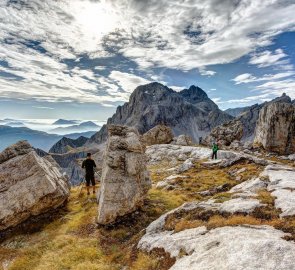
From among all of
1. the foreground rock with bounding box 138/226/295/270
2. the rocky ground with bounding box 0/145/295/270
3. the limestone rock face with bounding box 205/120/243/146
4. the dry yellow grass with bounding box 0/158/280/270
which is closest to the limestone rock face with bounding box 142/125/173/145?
the limestone rock face with bounding box 205/120/243/146

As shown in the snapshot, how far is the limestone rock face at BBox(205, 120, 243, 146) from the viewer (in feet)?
363

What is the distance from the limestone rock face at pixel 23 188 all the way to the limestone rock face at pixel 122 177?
5197 millimetres

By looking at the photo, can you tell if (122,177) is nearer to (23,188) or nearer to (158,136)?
(23,188)

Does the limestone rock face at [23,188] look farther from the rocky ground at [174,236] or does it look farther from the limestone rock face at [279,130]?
the limestone rock face at [279,130]

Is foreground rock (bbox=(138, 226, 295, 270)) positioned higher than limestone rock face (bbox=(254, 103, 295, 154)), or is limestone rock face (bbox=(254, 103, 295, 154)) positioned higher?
limestone rock face (bbox=(254, 103, 295, 154))

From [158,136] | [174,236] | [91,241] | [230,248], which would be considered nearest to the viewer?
[230,248]

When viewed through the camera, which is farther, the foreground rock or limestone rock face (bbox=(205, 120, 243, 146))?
Answer: limestone rock face (bbox=(205, 120, 243, 146))

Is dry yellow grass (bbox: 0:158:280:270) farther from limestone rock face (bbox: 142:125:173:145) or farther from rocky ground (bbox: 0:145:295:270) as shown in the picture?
limestone rock face (bbox: 142:125:173:145)

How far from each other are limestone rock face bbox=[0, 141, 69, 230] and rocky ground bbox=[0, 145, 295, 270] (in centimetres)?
147

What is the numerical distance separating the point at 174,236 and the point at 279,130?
2959 inches

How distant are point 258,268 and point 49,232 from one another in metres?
19.6

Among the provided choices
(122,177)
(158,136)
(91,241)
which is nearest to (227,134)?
(158,136)

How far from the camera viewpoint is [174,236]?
59.4 feet

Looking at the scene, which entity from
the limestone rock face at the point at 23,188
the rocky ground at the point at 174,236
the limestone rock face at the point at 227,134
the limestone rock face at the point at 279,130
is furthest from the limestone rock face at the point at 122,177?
the limestone rock face at the point at 227,134
